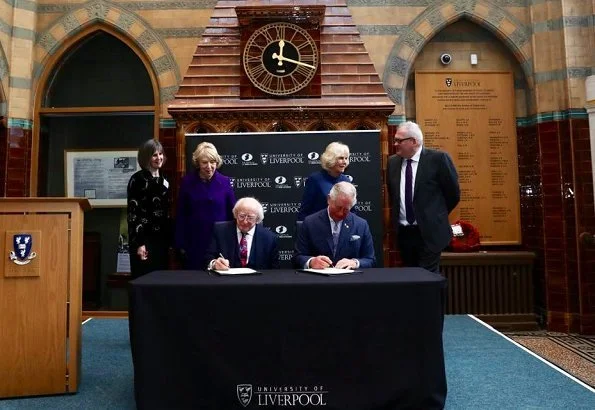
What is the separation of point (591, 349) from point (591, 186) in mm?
1844

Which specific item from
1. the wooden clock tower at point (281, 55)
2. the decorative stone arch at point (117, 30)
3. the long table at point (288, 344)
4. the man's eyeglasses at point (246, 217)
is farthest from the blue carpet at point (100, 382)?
the decorative stone arch at point (117, 30)

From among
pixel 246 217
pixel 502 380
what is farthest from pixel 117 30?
pixel 502 380

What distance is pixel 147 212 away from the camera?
367 cm

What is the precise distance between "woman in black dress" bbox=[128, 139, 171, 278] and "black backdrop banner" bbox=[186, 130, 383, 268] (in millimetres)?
1684

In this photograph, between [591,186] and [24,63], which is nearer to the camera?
[591,186]

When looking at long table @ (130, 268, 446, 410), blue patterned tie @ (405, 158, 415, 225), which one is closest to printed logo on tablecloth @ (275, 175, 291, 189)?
blue patterned tie @ (405, 158, 415, 225)

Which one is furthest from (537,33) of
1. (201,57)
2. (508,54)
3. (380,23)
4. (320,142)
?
(201,57)

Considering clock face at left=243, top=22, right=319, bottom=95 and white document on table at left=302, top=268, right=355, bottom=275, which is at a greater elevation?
clock face at left=243, top=22, right=319, bottom=95

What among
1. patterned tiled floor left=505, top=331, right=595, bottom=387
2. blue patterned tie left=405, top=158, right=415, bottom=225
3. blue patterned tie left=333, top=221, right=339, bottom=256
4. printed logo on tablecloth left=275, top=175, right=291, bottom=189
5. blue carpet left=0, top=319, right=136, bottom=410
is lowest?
patterned tiled floor left=505, top=331, right=595, bottom=387

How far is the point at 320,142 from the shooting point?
5.40m

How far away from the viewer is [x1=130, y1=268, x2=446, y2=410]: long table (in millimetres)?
2305

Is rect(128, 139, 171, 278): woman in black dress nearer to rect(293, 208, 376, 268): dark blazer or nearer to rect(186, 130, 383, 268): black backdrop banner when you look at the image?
rect(293, 208, 376, 268): dark blazer

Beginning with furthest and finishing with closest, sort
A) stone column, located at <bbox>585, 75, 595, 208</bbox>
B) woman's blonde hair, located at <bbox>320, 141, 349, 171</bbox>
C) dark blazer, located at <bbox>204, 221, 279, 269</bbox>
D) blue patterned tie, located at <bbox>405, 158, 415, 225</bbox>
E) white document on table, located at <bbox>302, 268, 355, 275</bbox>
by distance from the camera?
1. stone column, located at <bbox>585, 75, 595, 208</bbox>
2. woman's blonde hair, located at <bbox>320, 141, 349, 171</bbox>
3. blue patterned tie, located at <bbox>405, 158, 415, 225</bbox>
4. dark blazer, located at <bbox>204, 221, 279, 269</bbox>
5. white document on table, located at <bbox>302, 268, 355, 275</bbox>

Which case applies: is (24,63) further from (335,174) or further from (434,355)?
(434,355)
